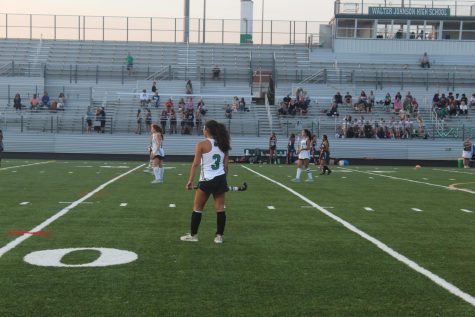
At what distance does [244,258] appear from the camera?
809cm

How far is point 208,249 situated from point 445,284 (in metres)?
2.94

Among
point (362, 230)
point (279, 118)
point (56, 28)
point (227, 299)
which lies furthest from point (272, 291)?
point (56, 28)

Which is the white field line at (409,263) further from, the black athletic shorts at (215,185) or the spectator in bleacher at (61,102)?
the spectator in bleacher at (61,102)

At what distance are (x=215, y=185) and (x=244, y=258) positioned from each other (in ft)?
4.38

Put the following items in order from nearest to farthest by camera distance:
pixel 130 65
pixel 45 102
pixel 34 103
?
pixel 34 103 → pixel 45 102 → pixel 130 65

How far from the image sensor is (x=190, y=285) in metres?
6.65

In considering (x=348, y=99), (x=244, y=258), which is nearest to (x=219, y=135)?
(x=244, y=258)

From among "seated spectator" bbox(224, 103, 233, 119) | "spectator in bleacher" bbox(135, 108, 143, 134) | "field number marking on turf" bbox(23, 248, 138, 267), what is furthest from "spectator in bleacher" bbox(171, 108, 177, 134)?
"field number marking on turf" bbox(23, 248, 138, 267)

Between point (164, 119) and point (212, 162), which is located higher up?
point (164, 119)

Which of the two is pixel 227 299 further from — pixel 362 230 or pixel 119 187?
pixel 119 187

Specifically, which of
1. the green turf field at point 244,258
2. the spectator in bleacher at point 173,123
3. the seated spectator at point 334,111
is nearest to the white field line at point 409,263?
the green turf field at point 244,258

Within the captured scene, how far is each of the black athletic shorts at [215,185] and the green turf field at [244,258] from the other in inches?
26.1

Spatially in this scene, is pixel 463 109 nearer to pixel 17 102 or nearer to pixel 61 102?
pixel 61 102

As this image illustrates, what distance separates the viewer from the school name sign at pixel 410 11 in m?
52.1
